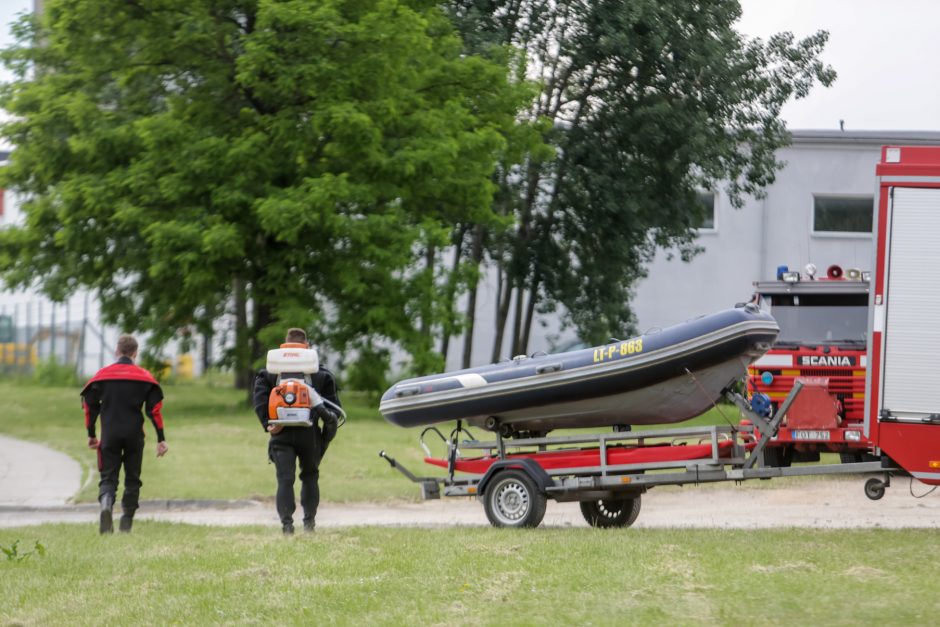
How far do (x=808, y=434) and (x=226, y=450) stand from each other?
10.0 meters

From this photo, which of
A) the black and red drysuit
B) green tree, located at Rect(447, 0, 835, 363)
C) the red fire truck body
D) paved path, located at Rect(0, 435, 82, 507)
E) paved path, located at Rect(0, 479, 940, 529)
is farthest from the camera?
green tree, located at Rect(447, 0, 835, 363)

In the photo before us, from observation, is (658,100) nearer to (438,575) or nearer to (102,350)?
(102,350)

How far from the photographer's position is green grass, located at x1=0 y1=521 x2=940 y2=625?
27.4 feet

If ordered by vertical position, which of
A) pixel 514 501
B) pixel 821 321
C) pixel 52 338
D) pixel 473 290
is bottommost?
pixel 514 501

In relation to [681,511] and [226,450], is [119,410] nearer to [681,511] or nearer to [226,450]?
[681,511]

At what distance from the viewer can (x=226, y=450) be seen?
22297mm

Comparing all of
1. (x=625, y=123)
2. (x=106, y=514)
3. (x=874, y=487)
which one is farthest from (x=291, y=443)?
(x=625, y=123)

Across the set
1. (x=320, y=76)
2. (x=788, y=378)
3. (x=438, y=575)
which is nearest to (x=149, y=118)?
(x=320, y=76)

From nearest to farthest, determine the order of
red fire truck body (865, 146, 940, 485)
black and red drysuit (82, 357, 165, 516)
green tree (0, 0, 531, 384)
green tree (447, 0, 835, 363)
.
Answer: red fire truck body (865, 146, 940, 485), black and red drysuit (82, 357, 165, 516), green tree (0, 0, 531, 384), green tree (447, 0, 835, 363)

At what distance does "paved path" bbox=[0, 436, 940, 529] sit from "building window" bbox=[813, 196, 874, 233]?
77.8ft

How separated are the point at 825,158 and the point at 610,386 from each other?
3111cm

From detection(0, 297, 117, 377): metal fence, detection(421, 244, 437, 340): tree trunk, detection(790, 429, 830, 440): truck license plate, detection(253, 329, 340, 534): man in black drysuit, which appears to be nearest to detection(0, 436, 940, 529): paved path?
detection(790, 429, 830, 440): truck license plate

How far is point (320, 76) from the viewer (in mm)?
27812

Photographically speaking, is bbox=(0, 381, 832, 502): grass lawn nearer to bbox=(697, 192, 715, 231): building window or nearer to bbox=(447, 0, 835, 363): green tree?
bbox=(447, 0, 835, 363): green tree
